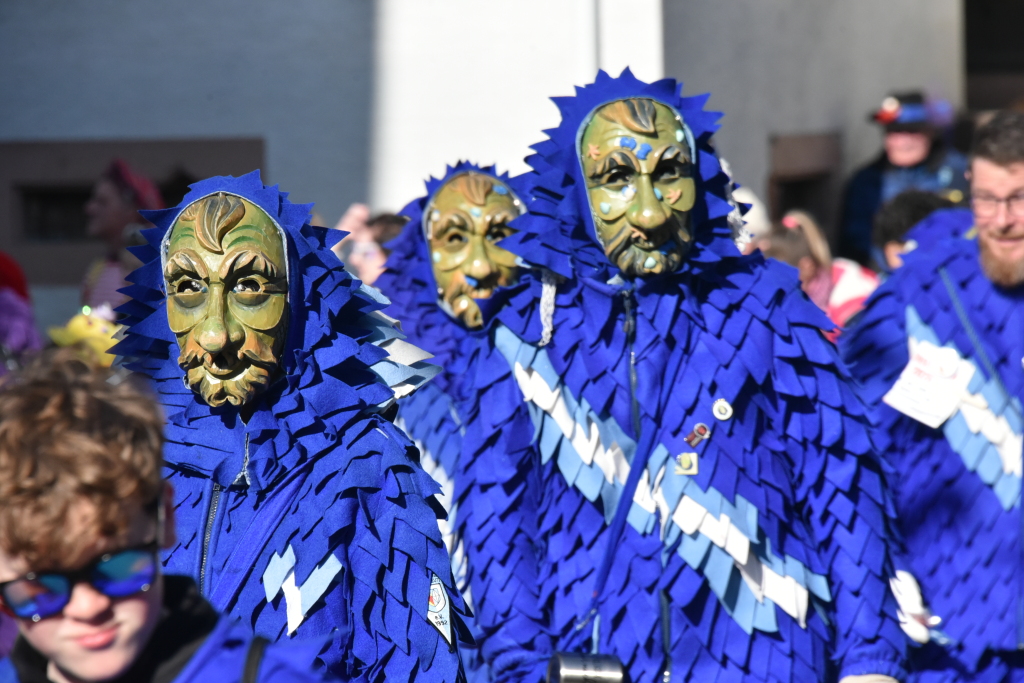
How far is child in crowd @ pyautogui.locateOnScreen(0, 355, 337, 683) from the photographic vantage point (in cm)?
180

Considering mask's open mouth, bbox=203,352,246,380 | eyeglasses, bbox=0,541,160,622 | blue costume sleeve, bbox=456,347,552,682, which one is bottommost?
blue costume sleeve, bbox=456,347,552,682

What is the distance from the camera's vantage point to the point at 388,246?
218 inches

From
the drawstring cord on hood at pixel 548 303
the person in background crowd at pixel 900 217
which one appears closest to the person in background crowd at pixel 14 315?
the drawstring cord on hood at pixel 548 303

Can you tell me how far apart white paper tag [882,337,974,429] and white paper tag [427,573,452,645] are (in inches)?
72.4

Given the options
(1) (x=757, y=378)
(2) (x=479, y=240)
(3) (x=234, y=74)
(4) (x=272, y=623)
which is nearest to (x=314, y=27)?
(3) (x=234, y=74)

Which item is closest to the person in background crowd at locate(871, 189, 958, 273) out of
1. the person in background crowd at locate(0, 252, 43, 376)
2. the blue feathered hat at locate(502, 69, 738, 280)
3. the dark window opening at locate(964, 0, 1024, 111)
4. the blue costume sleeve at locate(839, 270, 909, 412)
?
the blue costume sleeve at locate(839, 270, 909, 412)

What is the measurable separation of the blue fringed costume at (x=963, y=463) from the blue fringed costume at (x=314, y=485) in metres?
1.74

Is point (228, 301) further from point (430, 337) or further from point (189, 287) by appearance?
point (430, 337)

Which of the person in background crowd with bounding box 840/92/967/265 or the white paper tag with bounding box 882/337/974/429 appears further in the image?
the person in background crowd with bounding box 840/92/967/265

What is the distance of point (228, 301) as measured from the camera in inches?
113

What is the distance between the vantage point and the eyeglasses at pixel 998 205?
13.6 ft

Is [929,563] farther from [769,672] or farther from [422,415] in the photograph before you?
[422,415]

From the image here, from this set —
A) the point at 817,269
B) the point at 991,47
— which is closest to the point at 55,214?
the point at 817,269

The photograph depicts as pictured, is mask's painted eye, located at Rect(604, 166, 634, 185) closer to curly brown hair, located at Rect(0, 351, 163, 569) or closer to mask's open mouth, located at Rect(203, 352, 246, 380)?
mask's open mouth, located at Rect(203, 352, 246, 380)
